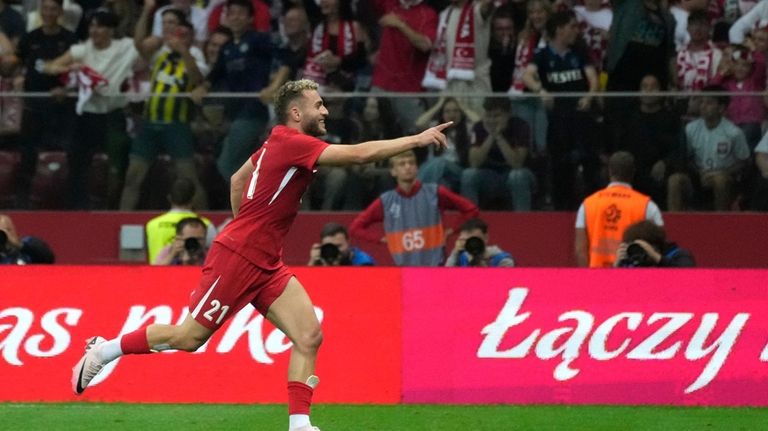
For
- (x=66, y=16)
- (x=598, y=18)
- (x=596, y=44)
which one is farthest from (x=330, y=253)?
(x=66, y=16)

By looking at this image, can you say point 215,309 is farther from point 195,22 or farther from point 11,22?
point 11,22

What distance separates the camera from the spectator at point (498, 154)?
48.9 ft

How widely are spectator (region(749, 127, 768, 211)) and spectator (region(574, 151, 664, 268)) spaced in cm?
97

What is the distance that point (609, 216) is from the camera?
1441 centimetres

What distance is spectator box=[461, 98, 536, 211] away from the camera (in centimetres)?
1489

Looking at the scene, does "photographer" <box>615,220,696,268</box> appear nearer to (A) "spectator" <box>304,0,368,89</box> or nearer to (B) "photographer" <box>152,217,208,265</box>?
(B) "photographer" <box>152,217,208,265</box>

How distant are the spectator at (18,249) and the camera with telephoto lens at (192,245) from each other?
47.7 inches

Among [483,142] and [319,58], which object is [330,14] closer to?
[319,58]

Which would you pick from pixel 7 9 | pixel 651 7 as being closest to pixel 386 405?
pixel 651 7

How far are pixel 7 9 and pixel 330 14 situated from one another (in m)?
3.46

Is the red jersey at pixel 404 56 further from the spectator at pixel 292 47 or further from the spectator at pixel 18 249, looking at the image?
the spectator at pixel 18 249

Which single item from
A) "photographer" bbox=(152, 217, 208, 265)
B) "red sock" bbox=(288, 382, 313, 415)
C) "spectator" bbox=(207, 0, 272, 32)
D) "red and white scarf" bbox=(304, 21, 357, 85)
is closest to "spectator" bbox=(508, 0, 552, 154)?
"red and white scarf" bbox=(304, 21, 357, 85)

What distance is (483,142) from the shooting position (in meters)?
14.9

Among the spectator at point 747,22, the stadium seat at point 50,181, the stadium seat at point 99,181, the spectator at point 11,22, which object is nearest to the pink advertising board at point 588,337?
the stadium seat at point 99,181
